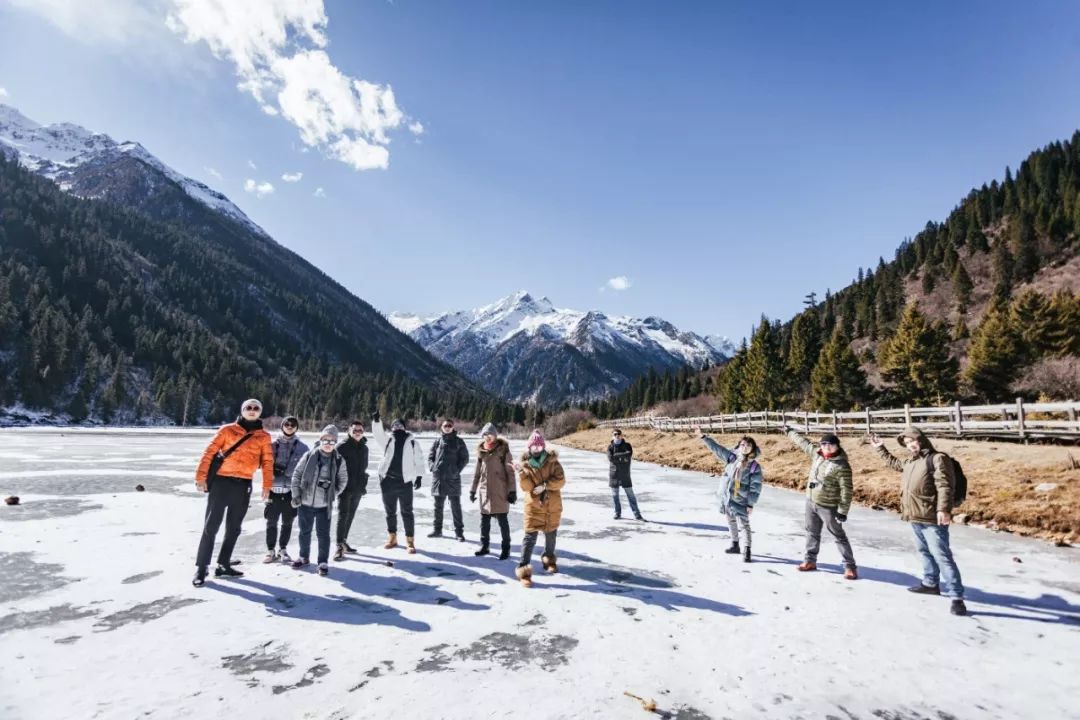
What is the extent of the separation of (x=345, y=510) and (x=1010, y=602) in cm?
920

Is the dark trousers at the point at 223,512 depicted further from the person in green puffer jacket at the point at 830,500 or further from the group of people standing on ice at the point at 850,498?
the person in green puffer jacket at the point at 830,500

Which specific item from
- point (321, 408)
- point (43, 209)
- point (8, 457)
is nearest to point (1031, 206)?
point (8, 457)

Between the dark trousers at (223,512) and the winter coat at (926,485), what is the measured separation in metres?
8.64

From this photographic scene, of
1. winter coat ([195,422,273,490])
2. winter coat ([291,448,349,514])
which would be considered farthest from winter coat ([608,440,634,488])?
winter coat ([195,422,273,490])

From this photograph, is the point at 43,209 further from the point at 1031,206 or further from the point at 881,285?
the point at 1031,206

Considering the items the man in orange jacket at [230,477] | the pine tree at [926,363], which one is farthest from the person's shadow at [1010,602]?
the pine tree at [926,363]

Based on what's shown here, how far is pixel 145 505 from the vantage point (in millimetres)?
12055

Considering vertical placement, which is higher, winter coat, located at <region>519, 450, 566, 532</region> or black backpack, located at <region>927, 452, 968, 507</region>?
black backpack, located at <region>927, 452, 968, 507</region>

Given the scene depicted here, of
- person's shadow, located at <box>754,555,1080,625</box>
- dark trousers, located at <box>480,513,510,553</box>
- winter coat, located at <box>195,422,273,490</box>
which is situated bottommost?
person's shadow, located at <box>754,555,1080,625</box>

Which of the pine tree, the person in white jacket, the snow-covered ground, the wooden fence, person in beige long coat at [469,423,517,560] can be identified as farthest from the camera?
the pine tree

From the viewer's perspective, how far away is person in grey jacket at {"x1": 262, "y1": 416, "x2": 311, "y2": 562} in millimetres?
7984

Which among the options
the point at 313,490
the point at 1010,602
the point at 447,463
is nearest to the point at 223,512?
the point at 313,490

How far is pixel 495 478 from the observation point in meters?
8.66

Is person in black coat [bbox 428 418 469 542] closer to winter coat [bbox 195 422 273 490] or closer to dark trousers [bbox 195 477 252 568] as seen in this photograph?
winter coat [bbox 195 422 273 490]
